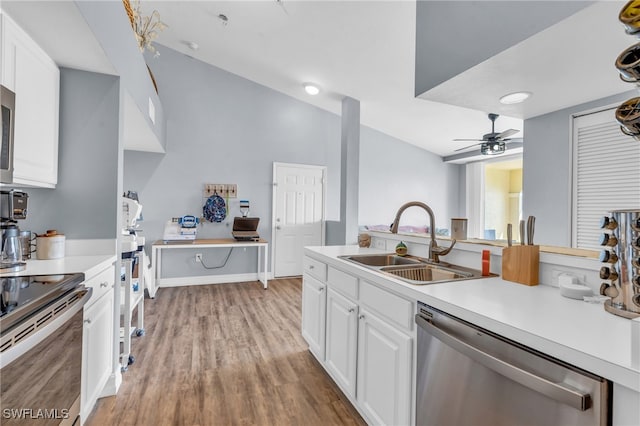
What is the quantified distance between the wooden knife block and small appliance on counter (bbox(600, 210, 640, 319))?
348 millimetres

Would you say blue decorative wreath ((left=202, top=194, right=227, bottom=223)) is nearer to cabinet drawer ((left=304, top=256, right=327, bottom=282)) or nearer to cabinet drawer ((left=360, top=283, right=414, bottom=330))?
cabinet drawer ((left=304, top=256, right=327, bottom=282))

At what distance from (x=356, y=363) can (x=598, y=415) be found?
1146 millimetres

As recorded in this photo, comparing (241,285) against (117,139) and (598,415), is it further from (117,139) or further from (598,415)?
(598,415)

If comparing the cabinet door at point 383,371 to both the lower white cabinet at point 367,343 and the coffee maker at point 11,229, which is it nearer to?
the lower white cabinet at point 367,343

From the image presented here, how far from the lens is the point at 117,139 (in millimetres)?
1990

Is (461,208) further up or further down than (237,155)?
further down

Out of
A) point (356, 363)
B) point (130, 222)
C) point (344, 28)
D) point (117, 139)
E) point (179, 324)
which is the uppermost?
point (344, 28)

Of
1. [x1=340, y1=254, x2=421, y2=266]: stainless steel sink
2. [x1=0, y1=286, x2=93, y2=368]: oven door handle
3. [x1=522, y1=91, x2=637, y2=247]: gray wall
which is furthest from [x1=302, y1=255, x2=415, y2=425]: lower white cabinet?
[x1=522, y1=91, x2=637, y2=247]: gray wall

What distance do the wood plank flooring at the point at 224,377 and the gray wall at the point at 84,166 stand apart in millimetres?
1058

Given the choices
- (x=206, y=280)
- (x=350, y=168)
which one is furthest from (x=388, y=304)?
(x=206, y=280)

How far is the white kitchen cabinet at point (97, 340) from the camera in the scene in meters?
1.53

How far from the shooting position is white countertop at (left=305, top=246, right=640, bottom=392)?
705mm

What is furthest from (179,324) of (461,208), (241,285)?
(461,208)

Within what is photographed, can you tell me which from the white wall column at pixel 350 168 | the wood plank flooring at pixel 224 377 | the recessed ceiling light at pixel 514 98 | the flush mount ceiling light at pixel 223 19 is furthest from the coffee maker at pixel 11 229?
the white wall column at pixel 350 168
